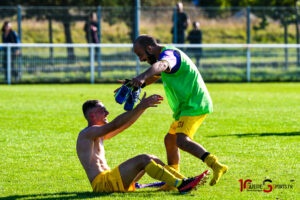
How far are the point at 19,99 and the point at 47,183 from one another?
32.0 ft

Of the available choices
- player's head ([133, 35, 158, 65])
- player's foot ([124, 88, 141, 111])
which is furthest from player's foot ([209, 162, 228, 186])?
player's head ([133, 35, 158, 65])

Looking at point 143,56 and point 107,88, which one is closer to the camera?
point 143,56

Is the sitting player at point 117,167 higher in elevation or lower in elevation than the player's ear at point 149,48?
lower

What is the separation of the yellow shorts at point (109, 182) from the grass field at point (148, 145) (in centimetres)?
7

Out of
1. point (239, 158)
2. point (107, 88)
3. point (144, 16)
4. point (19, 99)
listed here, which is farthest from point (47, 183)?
point (144, 16)

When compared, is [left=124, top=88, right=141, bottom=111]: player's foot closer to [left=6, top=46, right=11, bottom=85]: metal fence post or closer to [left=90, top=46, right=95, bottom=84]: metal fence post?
[left=6, top=46, right=11, bottom=85]: metal fence post

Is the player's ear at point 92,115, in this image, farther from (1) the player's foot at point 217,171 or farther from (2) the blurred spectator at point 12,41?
(2) the blurred spectator at point 12,41

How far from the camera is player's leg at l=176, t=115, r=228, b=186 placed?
5797mm

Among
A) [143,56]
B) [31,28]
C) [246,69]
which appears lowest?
[246,69]

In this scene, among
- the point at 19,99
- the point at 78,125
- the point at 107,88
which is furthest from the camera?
the point at 107,88

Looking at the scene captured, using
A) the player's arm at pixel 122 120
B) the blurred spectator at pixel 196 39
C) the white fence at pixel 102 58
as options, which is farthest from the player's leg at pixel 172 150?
the blurred spectator at pixel 196 39

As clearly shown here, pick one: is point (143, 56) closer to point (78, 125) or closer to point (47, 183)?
point (47, 183)

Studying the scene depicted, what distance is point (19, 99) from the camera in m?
15.9

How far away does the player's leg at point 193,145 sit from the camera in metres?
5.80
